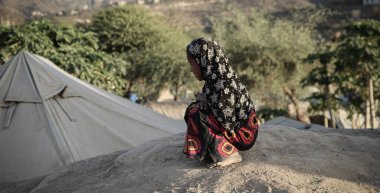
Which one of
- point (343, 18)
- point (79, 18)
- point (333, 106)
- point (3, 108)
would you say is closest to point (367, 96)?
point (333, 106)

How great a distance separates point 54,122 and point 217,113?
3206 millimetres

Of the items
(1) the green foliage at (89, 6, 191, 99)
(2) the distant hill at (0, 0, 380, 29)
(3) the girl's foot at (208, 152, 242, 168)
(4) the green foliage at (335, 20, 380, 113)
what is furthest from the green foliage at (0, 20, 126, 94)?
(2) the distant hill at (0, 0, 380, 29)

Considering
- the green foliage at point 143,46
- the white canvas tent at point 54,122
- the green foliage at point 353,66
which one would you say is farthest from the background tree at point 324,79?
the white canvas tent at point 54,122

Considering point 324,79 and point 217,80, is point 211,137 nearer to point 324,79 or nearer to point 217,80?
point 217,80

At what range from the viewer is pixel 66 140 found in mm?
5277

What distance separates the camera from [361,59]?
36.5 feet

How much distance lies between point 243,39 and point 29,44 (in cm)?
979

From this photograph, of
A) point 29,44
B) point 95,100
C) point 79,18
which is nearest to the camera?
point 95,100

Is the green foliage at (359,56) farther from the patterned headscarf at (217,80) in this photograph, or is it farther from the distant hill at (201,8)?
the distant hill at (201,8)

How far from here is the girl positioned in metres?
2.91

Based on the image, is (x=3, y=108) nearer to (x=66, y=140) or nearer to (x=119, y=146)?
(x=66, y=140)

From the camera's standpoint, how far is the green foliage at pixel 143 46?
17.6 meters

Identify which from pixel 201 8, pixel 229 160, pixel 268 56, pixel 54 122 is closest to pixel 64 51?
pixel 54 122

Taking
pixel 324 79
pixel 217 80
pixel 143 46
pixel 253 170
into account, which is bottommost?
pixel 253 170
